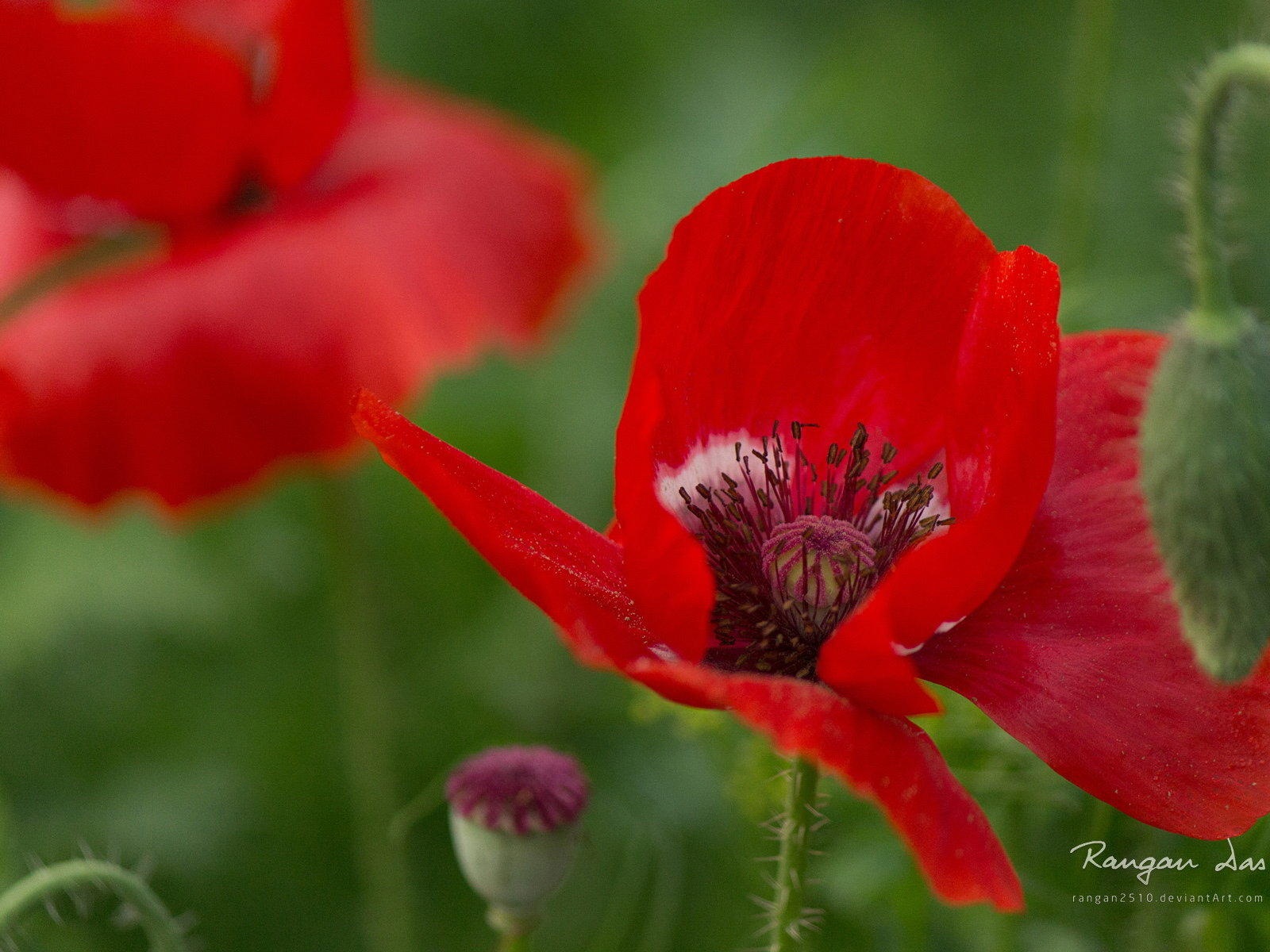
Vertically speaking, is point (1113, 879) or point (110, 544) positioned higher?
point (110, 544)

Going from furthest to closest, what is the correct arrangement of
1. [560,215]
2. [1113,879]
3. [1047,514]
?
[560,215], [1113,879], [1047,514]

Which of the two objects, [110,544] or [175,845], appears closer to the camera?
[175,845]

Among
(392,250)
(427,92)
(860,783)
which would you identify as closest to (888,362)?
(860,783)

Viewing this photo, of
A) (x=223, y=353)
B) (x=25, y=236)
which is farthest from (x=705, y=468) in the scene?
(x=25, y=236)

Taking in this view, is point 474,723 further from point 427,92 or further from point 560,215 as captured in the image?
point 427,92

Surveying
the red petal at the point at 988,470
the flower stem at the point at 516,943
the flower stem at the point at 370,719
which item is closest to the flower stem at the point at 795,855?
the red petal at the point at 988,470
